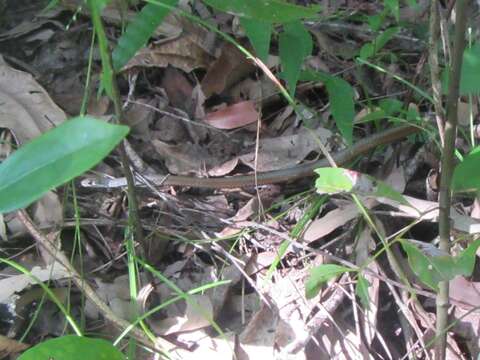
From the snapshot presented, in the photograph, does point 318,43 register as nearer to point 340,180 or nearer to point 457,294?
point 457,294

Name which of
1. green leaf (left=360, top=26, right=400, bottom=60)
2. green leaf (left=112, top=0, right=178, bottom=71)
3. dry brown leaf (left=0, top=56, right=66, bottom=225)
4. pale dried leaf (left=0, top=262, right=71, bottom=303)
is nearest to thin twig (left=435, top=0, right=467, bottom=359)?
green leaf (left=112, top=0, right=178, bottom=71)

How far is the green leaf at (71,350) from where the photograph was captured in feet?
2.65

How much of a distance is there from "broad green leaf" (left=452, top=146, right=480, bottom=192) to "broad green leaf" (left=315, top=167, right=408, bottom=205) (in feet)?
0.36

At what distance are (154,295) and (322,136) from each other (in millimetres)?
534

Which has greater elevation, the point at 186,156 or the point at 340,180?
the point at 340,180

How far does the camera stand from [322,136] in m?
1.46

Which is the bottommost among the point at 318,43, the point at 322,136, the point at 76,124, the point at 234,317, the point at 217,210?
the point at 234,317

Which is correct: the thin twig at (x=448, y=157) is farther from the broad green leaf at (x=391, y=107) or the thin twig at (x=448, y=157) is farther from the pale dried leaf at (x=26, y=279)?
the pale dried leaf at (x=26, y=279)

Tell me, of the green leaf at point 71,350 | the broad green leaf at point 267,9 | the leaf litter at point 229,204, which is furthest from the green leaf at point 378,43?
the green leaf at point 71,350

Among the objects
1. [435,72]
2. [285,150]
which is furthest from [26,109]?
[435,72]

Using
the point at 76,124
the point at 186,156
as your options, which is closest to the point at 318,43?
the point at 186,156

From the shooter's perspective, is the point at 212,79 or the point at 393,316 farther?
the point at 212,79

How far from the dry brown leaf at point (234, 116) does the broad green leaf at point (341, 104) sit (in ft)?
1.11

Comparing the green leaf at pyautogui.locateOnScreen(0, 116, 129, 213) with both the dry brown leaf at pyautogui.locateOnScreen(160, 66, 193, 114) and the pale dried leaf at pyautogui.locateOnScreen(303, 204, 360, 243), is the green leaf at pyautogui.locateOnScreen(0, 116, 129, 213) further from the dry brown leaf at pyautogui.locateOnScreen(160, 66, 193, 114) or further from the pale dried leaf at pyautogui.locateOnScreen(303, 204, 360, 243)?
the dry brown leaf at pyautogui.locateOnScreen(160, 66, 193, 114)
